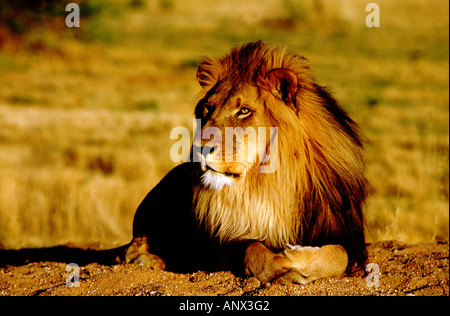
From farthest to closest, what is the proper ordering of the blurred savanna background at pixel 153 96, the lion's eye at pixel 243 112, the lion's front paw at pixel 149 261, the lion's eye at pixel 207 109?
the blurred savanna background at pixel 153 96 < the lion's front paw at pixel 149 261 < the lion's eye at pixel 207 109 < the lion's eye at pixel 243 112

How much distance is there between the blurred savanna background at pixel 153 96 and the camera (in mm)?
8923

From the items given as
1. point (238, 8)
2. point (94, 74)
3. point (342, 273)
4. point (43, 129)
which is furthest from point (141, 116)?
point (238, 8)

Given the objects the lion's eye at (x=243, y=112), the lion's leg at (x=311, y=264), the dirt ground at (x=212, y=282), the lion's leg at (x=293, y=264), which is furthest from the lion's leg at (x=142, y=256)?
the lion's eye at (x=243, y=112)

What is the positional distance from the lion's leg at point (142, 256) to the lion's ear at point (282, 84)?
5.59 ft

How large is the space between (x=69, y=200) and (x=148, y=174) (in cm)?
170

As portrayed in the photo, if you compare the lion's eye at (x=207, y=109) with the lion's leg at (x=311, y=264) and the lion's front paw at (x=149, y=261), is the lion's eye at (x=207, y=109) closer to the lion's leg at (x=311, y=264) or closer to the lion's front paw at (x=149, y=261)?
the lion's leg at (x=311, y=264)

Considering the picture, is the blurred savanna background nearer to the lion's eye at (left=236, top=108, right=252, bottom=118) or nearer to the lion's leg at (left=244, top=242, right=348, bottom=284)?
the lion's eye at (left=236, top=108, right=252, bottom=118)

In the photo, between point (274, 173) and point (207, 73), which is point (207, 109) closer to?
point (207, 73)

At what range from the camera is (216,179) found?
431cm

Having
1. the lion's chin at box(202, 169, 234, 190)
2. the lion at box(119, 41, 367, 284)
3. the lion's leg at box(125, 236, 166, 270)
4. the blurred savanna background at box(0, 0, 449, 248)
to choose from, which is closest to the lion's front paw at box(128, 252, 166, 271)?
the lion's leg at box(125, 236, 166, 270)

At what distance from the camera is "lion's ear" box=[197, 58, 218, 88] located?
15.6 ft

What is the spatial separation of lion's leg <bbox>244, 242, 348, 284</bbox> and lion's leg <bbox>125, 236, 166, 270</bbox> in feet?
4.11

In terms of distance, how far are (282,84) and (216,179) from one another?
0.75 meters

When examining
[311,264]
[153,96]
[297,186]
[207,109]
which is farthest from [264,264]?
[153,96]
